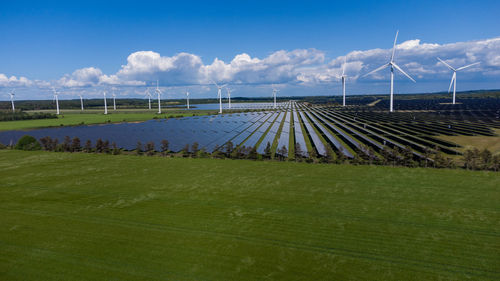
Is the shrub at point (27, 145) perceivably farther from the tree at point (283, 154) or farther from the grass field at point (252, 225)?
the tree at point (283, 154)

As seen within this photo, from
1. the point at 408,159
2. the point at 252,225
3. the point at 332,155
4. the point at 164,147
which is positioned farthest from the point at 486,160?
the point at 164,147

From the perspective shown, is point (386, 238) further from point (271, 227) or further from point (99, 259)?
point (99, 259)

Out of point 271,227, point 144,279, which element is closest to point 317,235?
point 271,227

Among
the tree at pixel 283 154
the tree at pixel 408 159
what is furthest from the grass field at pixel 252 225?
the tree at pixel 283 154

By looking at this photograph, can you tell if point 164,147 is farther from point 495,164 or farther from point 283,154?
point 495,164

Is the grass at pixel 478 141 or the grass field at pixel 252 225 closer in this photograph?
the grass field at pixel 252 225

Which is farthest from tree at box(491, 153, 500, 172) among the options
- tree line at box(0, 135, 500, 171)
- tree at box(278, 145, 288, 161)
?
tree at box(278, 145, 288, 161)

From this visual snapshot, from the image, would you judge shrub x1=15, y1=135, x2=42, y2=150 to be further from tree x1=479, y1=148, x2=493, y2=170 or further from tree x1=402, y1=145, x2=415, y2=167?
tree x1=479, y1=148, x2=493, y2=170

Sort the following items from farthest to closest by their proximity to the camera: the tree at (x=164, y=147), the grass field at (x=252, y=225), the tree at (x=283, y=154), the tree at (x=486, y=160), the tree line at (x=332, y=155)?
the tree at (x=164, y=147) < the tree at (x=283, y=154) < the tree line at (x=332, y=155) < the tree at (x=486, y=160) < the grass field at (x=252, y=225)

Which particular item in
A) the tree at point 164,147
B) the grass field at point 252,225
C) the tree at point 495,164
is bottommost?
the grass field at point 252,225
